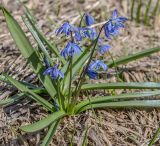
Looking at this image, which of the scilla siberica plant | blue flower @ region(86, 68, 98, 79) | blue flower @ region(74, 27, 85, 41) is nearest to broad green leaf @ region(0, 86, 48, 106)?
the scilla siberica plant

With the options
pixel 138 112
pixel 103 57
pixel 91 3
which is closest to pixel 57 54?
pixel 103 57

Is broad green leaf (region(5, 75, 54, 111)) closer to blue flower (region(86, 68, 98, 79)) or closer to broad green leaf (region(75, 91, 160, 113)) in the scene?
broad green leaf (region(75, 91, 160, 113))

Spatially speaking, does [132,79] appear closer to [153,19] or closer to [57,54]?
[57,54]

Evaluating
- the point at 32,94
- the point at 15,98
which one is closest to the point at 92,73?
the point at 32,94

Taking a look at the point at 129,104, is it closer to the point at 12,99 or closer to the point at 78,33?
the point at 78,33

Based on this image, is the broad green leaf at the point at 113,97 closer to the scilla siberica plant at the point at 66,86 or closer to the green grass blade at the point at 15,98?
the scilla siberica plant at the point at 66,86
